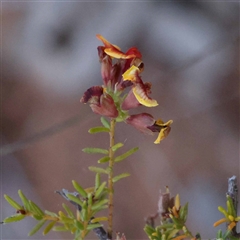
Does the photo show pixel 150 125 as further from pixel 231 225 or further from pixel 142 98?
pixel 231 225

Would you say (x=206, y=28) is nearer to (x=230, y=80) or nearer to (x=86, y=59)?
(x=230, y=80)

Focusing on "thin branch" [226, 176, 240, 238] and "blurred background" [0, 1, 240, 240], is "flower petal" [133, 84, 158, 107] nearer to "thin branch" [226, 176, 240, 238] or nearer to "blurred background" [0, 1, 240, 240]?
"thin branch" [226, 176, 240, 238]

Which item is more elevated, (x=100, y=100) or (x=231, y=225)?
(x=100, y=100)

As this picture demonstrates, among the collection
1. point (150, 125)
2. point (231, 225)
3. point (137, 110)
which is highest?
point (137, 110)

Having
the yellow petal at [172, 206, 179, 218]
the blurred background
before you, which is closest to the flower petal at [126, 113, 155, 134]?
the yellow petal at [172, 206, 179, 218]

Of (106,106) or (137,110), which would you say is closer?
(106,106)

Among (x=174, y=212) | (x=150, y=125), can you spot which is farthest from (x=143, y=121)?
(x=174, y=212)
